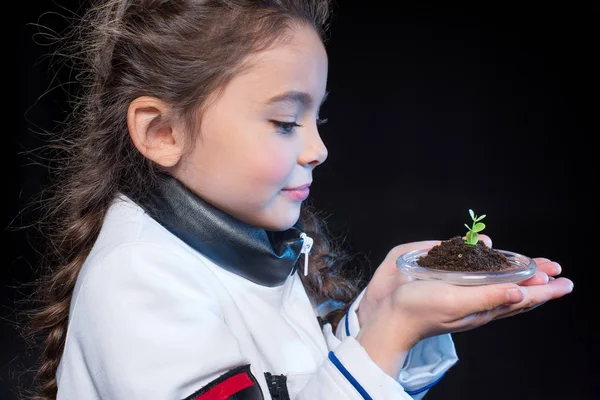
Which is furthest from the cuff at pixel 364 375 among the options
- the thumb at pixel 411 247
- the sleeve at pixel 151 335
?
the thumb at pixel 411 247

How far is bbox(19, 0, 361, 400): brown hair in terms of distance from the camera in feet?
4.01

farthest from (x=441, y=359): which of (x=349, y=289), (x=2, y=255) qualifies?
(x=2, y=255)

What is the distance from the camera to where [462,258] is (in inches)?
50.9

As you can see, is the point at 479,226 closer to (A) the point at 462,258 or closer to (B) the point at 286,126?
(A) the point at 462,258

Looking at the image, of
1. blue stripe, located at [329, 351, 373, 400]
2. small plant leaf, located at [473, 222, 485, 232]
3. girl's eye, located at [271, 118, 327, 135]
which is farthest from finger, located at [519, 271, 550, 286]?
girl's eye, located at [271, 118, 327, 135]

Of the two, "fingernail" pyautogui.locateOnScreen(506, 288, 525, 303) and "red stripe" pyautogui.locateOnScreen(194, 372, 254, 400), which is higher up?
"fingernail" pyautogui.locateOnScreen(506, 288, 525, 303)

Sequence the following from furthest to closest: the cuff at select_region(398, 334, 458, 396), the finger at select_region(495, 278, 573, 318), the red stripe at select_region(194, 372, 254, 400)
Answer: the cuff at select_region(398, 334, 458, 396) < the finger at select_region(495, 278, 573, 318) < the red stripe at select_region(194, 372, 254, 400)

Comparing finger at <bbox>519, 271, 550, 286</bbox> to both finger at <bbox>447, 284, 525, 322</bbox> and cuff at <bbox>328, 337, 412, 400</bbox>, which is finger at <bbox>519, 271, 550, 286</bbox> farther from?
cuff at <bbox>328, 337, 412, 400</bbox>

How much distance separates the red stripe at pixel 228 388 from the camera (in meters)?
1.05

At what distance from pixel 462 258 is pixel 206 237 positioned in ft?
1.44

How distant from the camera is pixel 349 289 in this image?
1.68 m

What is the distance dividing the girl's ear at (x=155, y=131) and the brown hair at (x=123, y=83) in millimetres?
Result: 25

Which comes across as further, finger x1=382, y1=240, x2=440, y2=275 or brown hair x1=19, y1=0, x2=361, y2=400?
finger x1=382, y1=240, x2=440, y2=275

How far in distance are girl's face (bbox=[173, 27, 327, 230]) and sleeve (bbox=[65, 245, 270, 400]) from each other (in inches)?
6.0
